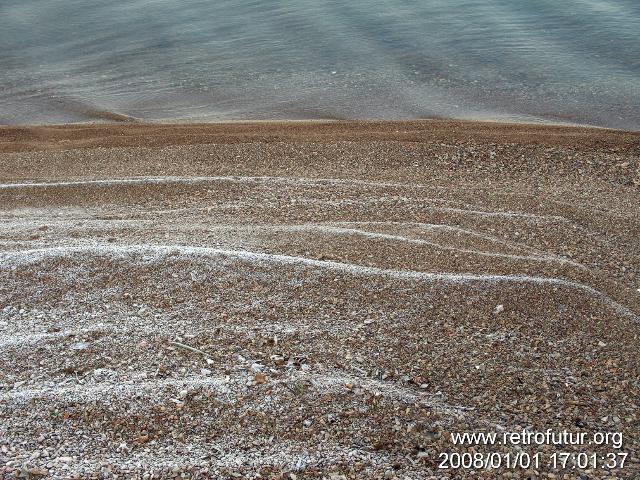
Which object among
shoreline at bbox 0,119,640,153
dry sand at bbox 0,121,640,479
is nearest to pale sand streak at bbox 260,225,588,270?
dry sand at bbox 0,121,640,479

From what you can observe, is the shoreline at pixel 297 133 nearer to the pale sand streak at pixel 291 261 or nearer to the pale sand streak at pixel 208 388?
the pale sand streak at pixel 291 261

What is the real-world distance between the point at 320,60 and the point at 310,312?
24.9ft

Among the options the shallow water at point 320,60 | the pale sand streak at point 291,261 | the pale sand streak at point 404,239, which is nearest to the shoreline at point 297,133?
the shallow water at point 320,60

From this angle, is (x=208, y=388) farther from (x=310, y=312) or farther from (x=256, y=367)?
(x=310, y=312)

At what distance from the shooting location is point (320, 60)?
10.9 m

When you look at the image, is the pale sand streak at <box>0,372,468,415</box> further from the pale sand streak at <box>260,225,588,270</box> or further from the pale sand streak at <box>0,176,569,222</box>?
the pale sand streak at <box>0,176,569,222</box>

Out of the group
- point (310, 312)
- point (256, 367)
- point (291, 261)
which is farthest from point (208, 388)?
point (291, 261)

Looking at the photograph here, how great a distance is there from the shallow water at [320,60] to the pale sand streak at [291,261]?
479 centimetres

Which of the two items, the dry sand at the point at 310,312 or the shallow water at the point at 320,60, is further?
the shallow water at the point at 320,60

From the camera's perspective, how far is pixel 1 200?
19.8 feet

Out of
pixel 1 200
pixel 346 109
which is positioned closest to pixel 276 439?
pixel 1 200

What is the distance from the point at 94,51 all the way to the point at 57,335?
8.80m

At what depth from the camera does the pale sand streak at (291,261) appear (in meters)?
4.39

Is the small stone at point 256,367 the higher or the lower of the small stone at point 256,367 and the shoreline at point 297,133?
the lower
